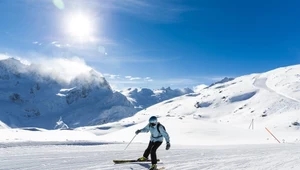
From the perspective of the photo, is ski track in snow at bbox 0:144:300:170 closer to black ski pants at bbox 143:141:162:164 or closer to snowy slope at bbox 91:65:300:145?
black ski pants at bbox 143:141:162:164

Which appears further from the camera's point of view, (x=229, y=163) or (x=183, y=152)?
(x=183, y=152)

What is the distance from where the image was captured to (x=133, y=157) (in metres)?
13.6

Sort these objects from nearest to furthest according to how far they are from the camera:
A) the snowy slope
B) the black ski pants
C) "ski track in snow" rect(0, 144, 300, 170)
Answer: "ski track in snow" rect(0, 144, 300, 170) → the black ski pants → the snowy slope

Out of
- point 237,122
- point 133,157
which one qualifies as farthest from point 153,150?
point 237,122

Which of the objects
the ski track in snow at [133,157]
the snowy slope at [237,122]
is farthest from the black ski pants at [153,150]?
the snowy slope at [237,122]

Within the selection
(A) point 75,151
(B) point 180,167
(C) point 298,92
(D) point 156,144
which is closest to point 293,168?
(B) point 180,167

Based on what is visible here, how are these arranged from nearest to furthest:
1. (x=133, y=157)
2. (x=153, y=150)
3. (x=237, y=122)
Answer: (x=153, y=150) → (x=133, y=157) → (x=237, y=122)

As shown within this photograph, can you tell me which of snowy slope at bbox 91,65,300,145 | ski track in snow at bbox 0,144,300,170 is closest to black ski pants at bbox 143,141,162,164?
ski track in snow at bbox 0,144,300,170

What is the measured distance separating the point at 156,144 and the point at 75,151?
434cm

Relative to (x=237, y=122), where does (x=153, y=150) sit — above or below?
below

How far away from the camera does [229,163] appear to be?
1250 cm

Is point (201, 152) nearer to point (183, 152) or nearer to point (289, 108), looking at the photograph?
point (183, 152)

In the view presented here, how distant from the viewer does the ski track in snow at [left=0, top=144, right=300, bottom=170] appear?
1088 centimetres

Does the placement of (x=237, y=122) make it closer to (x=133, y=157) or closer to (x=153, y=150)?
(x=133, y=157)
